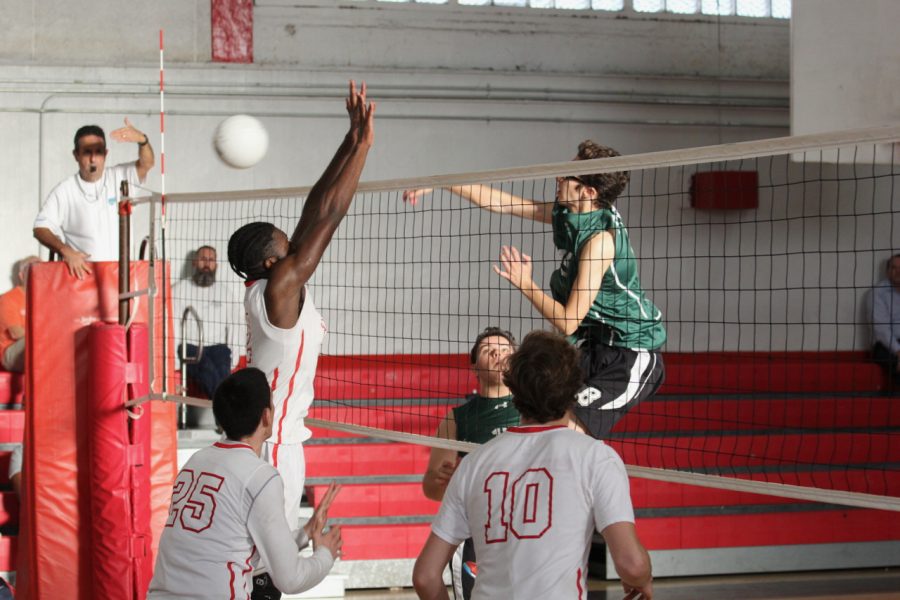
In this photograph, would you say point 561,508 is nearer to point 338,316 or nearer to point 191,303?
point 191,303

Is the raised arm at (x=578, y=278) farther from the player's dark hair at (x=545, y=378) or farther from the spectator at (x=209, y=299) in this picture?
the spectator at (x=209, y=299)

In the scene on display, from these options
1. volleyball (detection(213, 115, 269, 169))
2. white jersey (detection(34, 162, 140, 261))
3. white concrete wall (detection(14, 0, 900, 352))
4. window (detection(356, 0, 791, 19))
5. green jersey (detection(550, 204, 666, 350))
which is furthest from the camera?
window (detection(356, 0, 791, 19))

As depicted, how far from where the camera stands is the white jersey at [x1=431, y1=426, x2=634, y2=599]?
2502mm

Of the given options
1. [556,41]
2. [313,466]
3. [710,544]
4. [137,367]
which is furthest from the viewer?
[556,41]

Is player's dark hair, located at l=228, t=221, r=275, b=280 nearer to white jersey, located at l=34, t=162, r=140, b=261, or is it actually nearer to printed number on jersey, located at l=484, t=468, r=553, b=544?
printed number on jersey, located at l=484, t=468, r=553, b=544

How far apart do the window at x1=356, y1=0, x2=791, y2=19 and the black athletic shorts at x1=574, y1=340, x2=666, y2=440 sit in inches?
285

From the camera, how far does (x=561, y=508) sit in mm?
2504

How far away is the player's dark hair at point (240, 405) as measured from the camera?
10.4ft

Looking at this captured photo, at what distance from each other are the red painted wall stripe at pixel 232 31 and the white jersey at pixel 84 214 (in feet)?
10.5

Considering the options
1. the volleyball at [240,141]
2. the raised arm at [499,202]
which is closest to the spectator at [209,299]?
the volleyball at [240,141]

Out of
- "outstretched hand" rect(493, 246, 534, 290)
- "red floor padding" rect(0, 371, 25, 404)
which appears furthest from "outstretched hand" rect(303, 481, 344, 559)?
"red floor padding" rect(0, 371, 25, 404)

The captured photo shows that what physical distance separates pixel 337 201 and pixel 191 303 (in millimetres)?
5627

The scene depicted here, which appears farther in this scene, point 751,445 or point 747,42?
point 747,42

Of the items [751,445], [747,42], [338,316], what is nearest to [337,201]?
[751,445]
